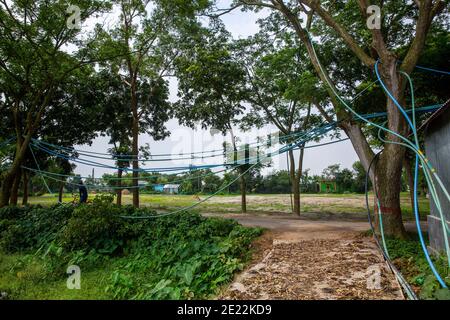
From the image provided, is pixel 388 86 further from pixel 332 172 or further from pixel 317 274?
pixel 332 172

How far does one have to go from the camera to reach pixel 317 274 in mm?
4023

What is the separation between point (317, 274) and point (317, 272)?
78mm

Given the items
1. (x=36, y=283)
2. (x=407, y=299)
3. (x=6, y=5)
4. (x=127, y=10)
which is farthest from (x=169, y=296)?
(x=127, y=10)

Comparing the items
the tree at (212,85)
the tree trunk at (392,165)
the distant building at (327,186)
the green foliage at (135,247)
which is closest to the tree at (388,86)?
the tree trunk at (392,165)

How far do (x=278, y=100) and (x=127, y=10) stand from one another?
8104 millimetres

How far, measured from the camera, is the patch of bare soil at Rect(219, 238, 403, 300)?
339 cm

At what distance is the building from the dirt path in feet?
3.18

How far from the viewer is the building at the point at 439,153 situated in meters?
4.18

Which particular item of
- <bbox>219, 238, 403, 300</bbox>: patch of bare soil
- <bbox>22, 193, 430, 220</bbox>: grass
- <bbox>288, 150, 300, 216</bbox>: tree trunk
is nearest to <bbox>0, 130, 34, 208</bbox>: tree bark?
<bbox>22, 193, 430, 220</bbox>: grass

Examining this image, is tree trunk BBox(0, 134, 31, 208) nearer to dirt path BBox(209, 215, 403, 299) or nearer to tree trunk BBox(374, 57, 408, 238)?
dirt path BBox(209, 215, 403, 299)

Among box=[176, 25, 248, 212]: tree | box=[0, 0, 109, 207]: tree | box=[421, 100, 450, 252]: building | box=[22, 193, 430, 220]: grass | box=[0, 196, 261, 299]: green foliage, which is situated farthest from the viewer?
box=[22, 193, 430, 220]: grass

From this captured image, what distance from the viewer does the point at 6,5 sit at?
910 cm
